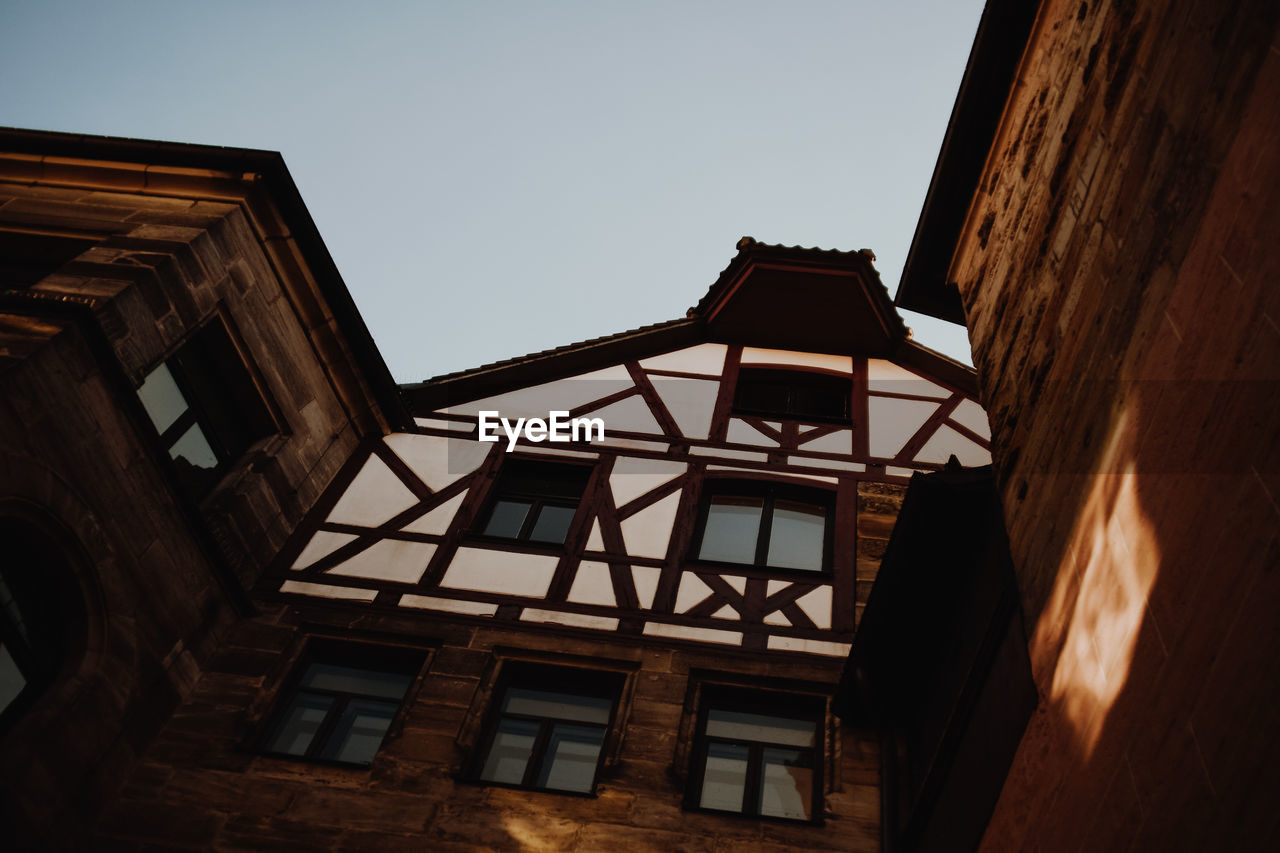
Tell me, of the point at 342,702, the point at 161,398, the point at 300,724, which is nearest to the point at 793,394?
the point at 342,702

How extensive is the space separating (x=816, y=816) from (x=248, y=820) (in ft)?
12.3

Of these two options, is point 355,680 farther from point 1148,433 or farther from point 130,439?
point 1148,433

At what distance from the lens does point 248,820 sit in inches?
270

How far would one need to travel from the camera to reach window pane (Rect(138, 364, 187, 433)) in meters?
8.02

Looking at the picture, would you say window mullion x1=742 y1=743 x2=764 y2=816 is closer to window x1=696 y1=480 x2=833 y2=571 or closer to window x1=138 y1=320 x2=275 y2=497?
window x1=696 y1=480 x2=833 y2=571

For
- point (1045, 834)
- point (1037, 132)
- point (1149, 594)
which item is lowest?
point (1045, 834)

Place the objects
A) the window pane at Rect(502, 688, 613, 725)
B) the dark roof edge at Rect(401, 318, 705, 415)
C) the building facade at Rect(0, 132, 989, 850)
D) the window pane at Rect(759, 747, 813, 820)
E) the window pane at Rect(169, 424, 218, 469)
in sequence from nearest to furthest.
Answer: the building facade at Rect(0, 132, 989, 850) → the window pane at Rect(759, 747, 813, 820) → the window pane at Rect(502, 688, 613, 725) → the window pane at Rect(169, 424, 218, 469) → the dark roof edge at Rect(401, 318, 705, 415)

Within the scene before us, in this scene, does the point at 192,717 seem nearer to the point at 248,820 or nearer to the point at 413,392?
the point at 248,820

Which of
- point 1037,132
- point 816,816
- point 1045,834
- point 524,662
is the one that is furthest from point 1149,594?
point 524,662

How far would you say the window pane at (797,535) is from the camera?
30.7ft
